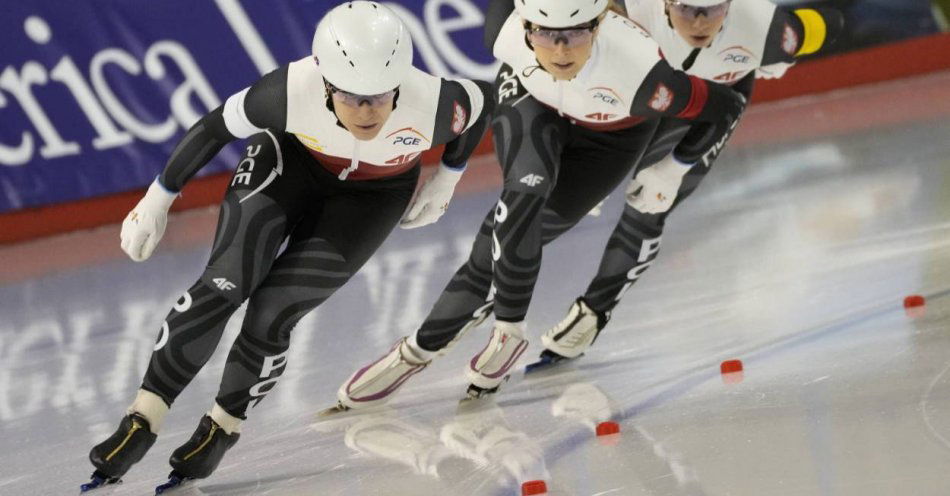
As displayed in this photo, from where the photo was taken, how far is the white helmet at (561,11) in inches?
188

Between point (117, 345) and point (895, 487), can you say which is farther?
point (117, 345)

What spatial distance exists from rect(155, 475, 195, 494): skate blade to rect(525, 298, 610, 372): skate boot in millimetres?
1580

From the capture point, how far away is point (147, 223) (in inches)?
171

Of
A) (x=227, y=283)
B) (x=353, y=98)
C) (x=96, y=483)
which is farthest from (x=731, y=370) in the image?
(x=96, y=483)

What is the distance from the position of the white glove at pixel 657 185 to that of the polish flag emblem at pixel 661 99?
0.29 metres

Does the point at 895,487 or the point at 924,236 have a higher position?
the point at 895,487

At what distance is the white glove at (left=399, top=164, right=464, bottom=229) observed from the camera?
4.93m

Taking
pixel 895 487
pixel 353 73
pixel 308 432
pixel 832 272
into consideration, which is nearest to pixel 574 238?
pixel 832 272

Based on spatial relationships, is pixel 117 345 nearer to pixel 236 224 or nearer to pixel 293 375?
pixel 293 375

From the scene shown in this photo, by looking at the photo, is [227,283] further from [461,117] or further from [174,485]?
[461,117]

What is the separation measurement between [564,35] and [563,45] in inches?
1.4

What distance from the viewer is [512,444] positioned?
4.47 meters

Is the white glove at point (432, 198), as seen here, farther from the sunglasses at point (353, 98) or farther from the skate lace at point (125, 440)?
the skate lace at point (125, 440)

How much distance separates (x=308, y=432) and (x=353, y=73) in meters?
1.34
